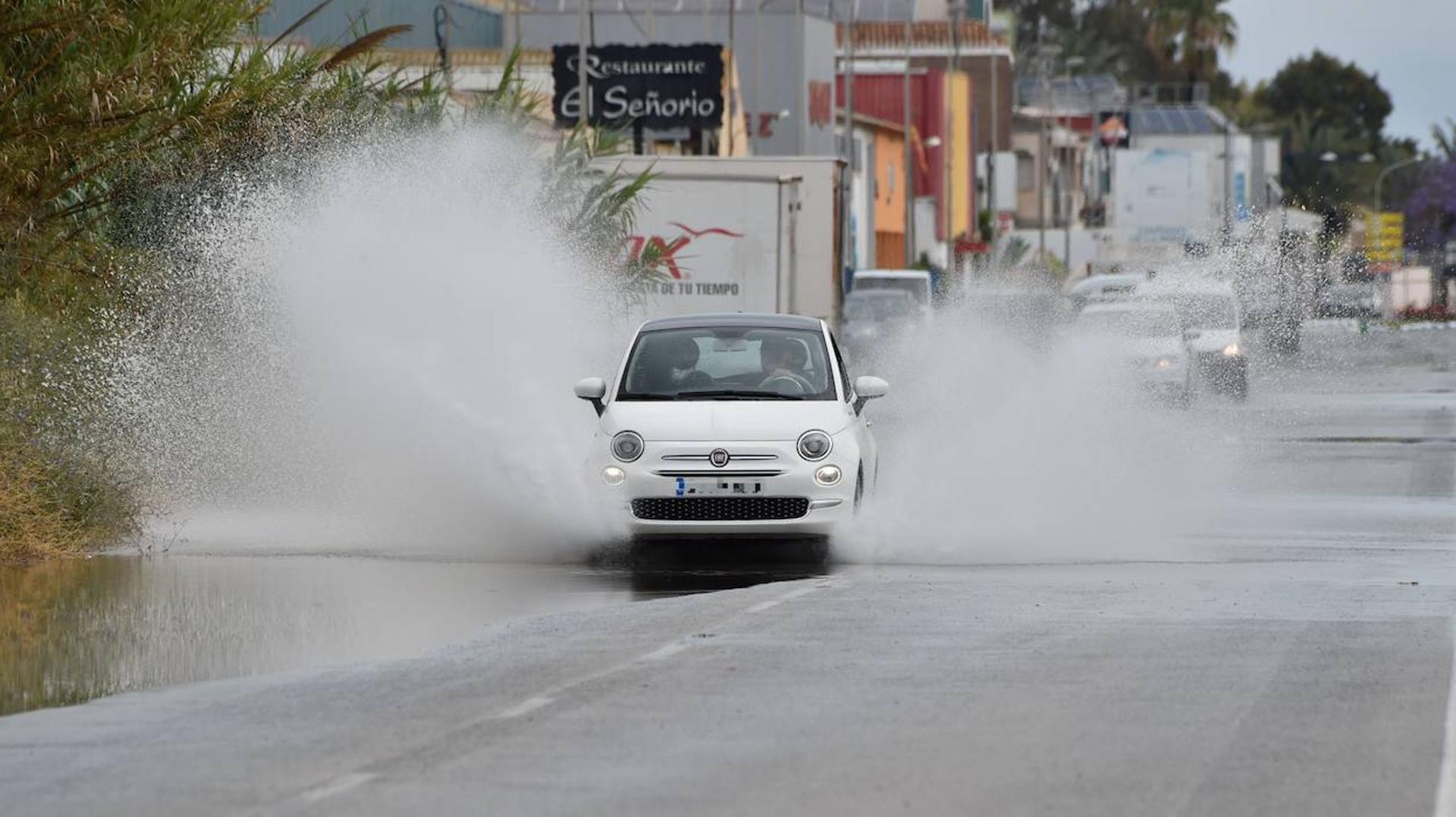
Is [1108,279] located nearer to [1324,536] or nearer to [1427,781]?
[1324,536]

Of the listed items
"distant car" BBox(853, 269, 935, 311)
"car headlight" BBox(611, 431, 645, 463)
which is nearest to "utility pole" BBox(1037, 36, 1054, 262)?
"distant car" BBox(853, 269, 935, 311)

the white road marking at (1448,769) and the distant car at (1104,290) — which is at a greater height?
the distant car at (1104,290)

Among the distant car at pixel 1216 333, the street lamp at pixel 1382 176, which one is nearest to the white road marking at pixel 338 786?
the distant car at pixel 1216 333

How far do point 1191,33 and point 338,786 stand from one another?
146181 mm

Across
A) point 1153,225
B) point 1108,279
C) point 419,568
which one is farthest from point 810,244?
point 1153,225

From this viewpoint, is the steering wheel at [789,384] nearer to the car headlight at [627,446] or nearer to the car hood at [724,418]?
the car hood at [724,418]

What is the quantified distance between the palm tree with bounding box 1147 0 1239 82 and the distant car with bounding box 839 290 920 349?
9724 centimetres

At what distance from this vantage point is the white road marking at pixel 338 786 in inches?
327

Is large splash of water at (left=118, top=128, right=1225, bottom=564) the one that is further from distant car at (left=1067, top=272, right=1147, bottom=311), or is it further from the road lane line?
distant car at (left=1067, top=272, right=1147, bottom=311)

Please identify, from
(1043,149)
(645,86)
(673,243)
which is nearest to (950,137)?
(1043,149)

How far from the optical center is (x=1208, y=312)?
40719 mm

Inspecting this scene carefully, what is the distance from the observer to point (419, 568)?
1633 centimetres

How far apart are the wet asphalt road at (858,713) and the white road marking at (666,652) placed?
0.02 metres

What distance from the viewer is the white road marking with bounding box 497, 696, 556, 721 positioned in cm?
998
